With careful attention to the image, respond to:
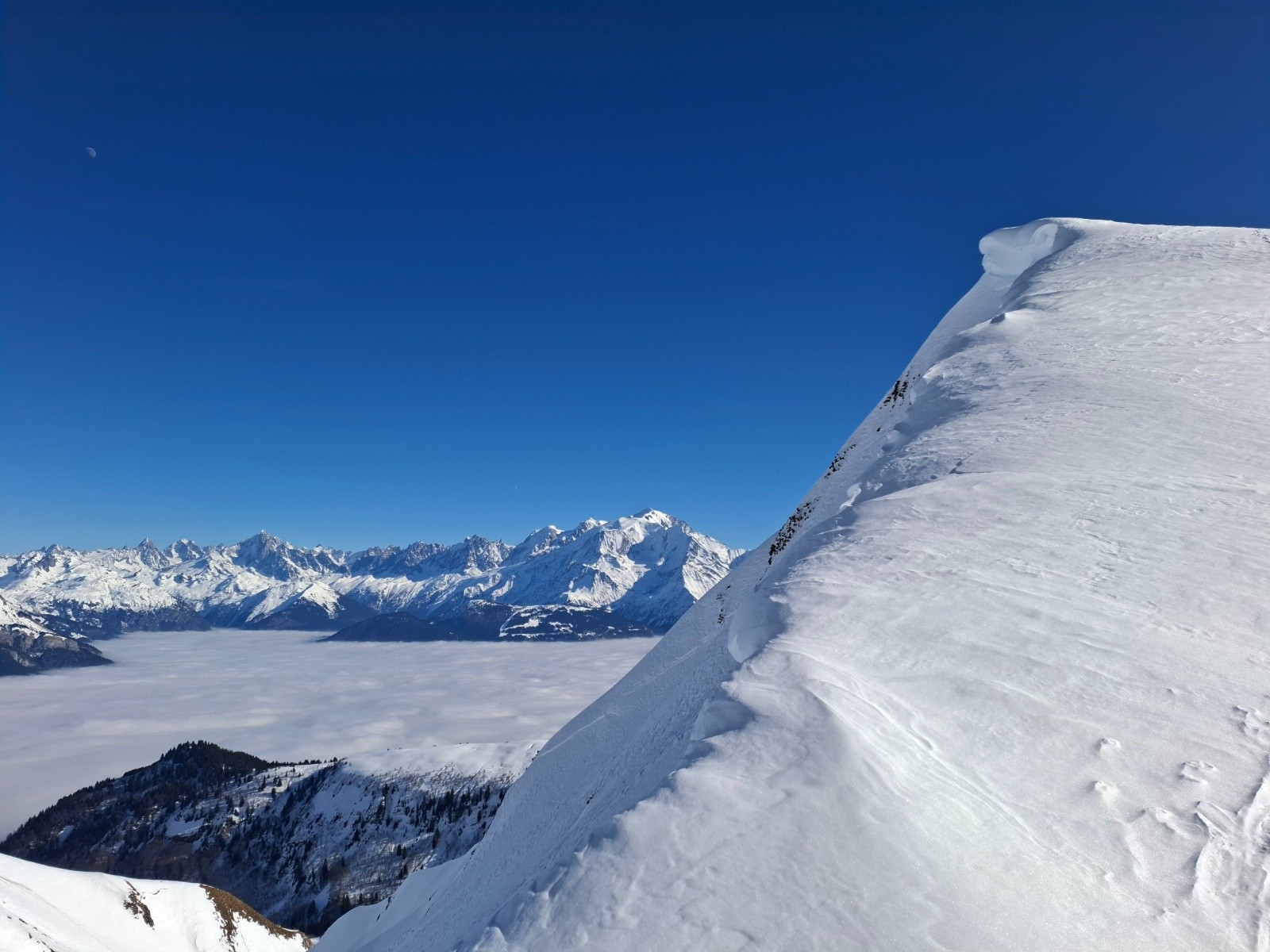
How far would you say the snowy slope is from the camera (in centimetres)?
8031

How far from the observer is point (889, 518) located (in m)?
13.6

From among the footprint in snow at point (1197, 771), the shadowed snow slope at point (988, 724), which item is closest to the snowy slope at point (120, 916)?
the shadowed snow slope at point (988, 724)

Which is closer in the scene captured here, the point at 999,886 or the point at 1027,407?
the point at 999,886

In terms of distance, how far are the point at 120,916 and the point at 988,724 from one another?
138 meters

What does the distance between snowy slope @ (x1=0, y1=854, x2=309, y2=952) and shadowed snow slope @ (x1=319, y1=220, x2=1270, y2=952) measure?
315 ft

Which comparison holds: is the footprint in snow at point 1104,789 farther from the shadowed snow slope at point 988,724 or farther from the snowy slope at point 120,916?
the snowy slope at point 120,916

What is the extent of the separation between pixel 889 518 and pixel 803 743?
6.81m

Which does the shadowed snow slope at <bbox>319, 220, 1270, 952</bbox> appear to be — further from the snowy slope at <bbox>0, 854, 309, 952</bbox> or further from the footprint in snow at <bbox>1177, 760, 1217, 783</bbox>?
the snowy slope at <bbox>0, 854, 309, 952</bbox>

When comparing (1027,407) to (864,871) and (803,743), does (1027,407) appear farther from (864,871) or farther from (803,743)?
(864,871)

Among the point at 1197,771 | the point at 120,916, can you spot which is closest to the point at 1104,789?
the point at 1197,771


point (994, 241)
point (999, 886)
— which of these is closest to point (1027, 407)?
point (999, 886)

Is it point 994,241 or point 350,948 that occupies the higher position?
point 994,241

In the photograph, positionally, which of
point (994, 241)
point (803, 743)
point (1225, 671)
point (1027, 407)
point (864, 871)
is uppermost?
point (994, 241)

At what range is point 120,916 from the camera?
99938 mm
